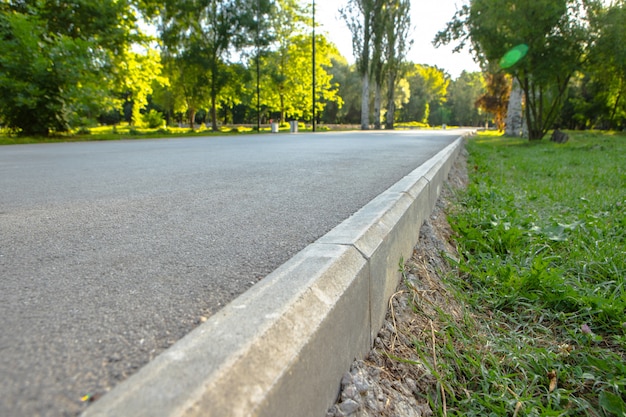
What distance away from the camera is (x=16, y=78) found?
14.9 meters

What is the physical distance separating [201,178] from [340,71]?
62.1 metres

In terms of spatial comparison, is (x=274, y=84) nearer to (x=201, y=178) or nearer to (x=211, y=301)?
(x=201, y=178)

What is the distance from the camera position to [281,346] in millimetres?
1084

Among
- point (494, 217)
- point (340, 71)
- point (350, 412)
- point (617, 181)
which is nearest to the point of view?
point (350, 412)

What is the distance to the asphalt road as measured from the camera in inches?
42.6

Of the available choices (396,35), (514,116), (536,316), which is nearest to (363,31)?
(396,35)

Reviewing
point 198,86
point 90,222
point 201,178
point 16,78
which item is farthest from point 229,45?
point 90,222

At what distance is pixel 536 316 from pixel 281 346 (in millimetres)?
2067

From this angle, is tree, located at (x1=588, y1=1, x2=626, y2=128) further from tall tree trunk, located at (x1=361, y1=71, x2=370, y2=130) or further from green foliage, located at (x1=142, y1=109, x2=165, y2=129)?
green foliage, located at (x1=142, y1=109, x2=165, y2=129)

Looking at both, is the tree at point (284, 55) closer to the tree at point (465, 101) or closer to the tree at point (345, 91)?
the tree at point (345, 91)

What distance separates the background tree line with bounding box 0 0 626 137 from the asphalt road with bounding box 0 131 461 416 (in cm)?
1350

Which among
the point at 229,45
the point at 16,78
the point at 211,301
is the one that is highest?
the point at 229,45

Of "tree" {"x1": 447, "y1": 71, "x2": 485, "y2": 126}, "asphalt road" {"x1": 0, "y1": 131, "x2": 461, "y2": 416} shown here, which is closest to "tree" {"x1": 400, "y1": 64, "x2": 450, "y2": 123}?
"tree" {"x1": 447, "y1": 71, "x2": 485, "y2": 126}

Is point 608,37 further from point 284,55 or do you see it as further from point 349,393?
point 284,55
